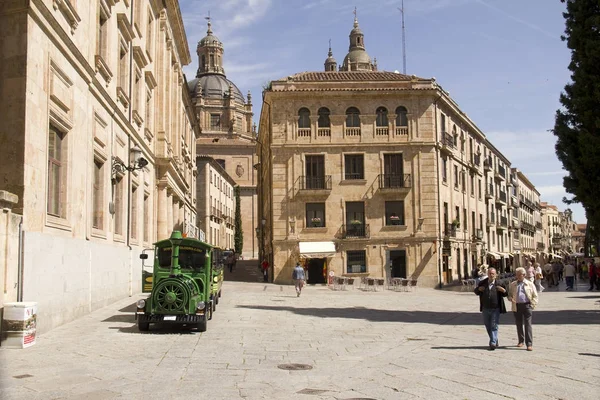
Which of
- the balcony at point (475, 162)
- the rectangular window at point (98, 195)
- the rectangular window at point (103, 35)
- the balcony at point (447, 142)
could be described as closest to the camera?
the rectangular window at point (98, 195)

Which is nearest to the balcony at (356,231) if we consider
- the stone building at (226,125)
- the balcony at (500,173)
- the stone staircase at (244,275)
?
the stone staircase at (244,275)

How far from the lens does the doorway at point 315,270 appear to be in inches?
1495

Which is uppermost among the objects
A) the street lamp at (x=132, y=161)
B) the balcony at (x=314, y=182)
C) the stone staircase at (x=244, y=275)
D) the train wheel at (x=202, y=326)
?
the balcony at (x=314, y=182)

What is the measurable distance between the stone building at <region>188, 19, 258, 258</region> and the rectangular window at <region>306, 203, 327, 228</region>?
4531 cm

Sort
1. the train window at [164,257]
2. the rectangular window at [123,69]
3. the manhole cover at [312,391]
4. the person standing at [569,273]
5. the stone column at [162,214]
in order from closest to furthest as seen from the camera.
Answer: the manhole cover at [312,391] < the train window at [164,257] < the rectangular window at [123,69] < the stone column at [162,214] < the person standing at [569,273]

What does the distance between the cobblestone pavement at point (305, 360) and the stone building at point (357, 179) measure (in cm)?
1952

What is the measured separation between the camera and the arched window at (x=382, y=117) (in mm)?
38938

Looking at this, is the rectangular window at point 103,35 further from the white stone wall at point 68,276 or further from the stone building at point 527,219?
the stone building at point 527,219

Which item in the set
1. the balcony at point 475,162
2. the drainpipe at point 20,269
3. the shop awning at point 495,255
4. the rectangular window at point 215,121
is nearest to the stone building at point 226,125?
the rectangular window at point 215,121

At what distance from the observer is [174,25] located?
3747cm

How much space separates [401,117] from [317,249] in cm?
954

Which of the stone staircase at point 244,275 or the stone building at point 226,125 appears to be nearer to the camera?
the stone staircase at point 244,275

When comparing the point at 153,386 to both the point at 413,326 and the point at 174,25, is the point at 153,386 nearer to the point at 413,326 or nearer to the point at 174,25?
the point at 413,326

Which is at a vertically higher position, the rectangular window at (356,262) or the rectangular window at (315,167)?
the rectangular window at (315,167)
